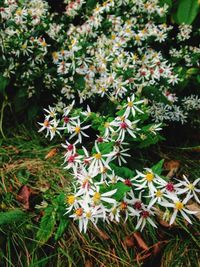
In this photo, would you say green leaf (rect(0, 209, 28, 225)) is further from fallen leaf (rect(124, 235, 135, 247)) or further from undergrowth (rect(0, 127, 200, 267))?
fallen leaf (rect(124, 235, 135, 247))

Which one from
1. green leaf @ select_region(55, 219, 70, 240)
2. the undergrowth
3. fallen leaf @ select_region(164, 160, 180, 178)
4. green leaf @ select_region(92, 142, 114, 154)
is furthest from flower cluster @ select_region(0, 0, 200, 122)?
green leaf @ select_region(55, 219, 70, 240)

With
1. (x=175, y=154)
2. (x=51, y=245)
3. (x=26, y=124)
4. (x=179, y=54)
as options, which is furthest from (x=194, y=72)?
(x=51, y=245)

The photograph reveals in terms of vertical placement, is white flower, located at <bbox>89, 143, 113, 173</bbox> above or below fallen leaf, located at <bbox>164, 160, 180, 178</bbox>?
above

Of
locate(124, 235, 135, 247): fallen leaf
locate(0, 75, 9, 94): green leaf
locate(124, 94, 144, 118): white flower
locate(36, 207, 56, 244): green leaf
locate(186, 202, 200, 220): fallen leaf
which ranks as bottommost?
locate(124, 235, 135, 247): fallen leaf

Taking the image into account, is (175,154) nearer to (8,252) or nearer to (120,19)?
(120,19)

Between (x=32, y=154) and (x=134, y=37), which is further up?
(x=134, y=37)

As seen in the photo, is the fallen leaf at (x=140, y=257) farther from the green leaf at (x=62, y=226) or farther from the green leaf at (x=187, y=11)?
the green leaf at (x=187, y=11)

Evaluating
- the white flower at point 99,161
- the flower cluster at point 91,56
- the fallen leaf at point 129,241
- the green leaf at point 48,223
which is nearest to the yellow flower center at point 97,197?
the white flower at point 99,161
